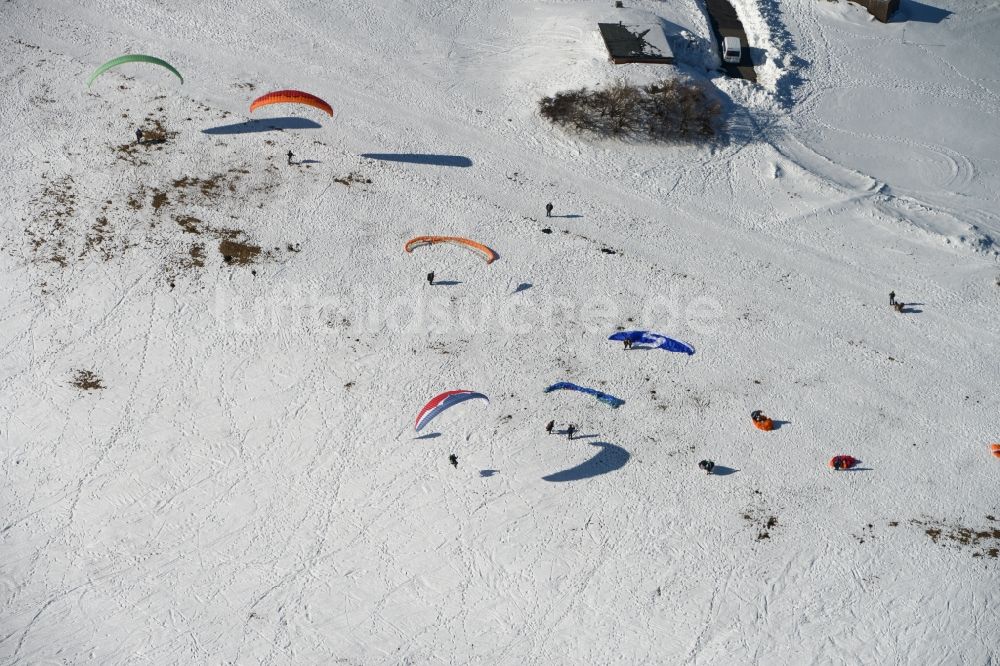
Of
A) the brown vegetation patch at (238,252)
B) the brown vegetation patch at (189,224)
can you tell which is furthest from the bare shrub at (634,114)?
the brown vegetation patch at (189,224)

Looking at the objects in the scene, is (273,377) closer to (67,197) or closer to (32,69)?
(67,197)

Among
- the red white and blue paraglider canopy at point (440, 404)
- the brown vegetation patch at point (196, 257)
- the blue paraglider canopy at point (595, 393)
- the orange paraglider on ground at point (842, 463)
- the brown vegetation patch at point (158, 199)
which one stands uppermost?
the brown vegetation patch at point (158, 199)

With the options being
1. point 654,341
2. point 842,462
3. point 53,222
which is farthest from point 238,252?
point 842,462

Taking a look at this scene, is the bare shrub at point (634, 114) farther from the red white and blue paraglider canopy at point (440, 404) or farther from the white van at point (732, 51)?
the red white and blue paraglider canopy at point (440, 404)

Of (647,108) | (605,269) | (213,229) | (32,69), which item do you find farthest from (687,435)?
(32,69)

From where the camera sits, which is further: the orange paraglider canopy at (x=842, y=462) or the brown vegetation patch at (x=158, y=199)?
the brown vegetation patch at (x=158, y=199)

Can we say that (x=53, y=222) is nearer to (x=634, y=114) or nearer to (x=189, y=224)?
(x=189, y=224)
